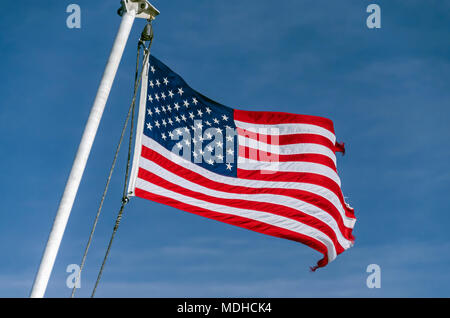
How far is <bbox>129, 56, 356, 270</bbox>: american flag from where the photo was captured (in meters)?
13.6

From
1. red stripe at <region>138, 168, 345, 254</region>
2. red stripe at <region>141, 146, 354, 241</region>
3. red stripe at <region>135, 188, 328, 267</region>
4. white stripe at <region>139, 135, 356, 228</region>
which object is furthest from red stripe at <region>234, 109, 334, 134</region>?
red stripe at <region>135, 188, 328, 267</region>

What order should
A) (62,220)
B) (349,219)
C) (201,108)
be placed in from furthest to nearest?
(349,219) < (201,108) < (62,220)

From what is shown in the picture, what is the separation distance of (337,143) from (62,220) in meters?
10.4

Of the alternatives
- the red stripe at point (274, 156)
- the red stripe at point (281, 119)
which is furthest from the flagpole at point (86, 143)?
the red stripe at point (281, 119)

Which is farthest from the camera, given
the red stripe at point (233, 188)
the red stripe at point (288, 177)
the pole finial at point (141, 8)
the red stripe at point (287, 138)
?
the red stripe at point (287, 138)

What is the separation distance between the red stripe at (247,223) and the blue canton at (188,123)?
1.31m

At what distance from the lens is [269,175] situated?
50.2 ft

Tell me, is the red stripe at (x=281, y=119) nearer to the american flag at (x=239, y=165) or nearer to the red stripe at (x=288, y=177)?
the american flag at (x=239, y=165)

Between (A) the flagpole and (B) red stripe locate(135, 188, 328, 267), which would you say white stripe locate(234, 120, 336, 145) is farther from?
(A) the flagpole

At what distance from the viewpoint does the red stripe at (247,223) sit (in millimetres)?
13280

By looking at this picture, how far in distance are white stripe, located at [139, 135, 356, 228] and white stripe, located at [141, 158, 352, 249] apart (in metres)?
0.32
